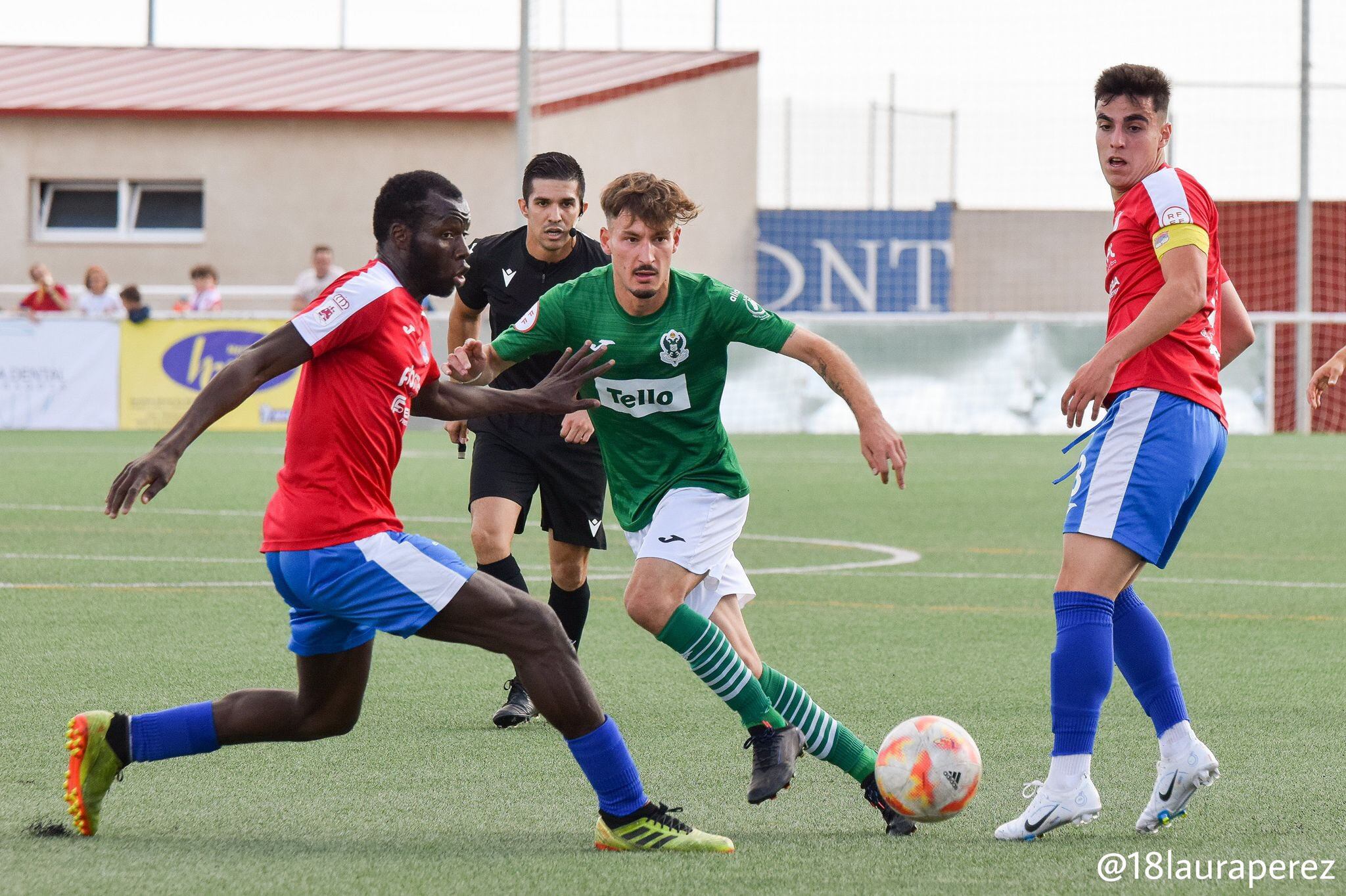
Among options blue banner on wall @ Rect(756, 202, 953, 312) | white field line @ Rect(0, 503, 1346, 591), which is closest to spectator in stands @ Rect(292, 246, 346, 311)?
white field line @ Rect(0, 503, 1346, 591)

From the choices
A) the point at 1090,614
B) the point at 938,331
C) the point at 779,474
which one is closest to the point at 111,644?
the point at 1090,614

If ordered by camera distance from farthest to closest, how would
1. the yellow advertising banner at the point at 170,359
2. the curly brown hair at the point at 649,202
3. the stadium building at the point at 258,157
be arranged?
the stadium building at the point at 258,157 → the yellow advertising banner at the point at 170,359 → the curly brown hair at the point at 649,202

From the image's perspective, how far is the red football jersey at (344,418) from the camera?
4.20 metres

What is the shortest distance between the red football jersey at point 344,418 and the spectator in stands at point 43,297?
63.0ft

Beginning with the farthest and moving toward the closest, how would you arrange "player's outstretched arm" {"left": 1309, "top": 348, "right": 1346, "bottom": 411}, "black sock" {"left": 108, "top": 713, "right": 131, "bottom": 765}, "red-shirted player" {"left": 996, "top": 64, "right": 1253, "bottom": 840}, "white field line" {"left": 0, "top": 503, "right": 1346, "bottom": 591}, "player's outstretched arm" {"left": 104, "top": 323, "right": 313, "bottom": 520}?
"white field line" {"left": 0, "top": 503, "right": 1346, "bottom": 591}, "player's outstretched arm" {"left": 1309, "top": 348, "right": 1346, "bottom": 411}, "black sock" {"left": 108, "top": 713, "right": 131, "bottom": 765}, "red-shirted player" {"left": 996, "top": 64, "right": 1253, "bottom": 840}, "player's outstretched arm" {"left": 104, "top": 323, "right": 313, "bottom": 520}

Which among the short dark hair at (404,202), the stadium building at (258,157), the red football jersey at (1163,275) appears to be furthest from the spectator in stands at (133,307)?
the red football jersey at (1163,275)

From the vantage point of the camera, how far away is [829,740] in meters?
4.75

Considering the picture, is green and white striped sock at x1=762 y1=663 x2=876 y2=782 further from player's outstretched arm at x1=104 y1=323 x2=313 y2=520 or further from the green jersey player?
player's outstretched arm at x1=104 y1=323 x2=313 y2=520

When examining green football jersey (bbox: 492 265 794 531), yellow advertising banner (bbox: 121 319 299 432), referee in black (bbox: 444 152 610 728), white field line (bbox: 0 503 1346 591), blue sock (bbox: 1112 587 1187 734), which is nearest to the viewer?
blue sock (bbox: 1112 587 1187 734)

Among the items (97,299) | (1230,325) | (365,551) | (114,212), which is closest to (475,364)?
(365,551)

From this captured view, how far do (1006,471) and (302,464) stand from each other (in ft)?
43.7

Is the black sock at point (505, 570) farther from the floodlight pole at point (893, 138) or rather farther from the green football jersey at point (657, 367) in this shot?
the floodlight pole at point (893, 138)

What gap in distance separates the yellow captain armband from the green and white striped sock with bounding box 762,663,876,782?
1.52 m

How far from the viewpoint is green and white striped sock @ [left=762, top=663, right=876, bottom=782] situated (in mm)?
4730
